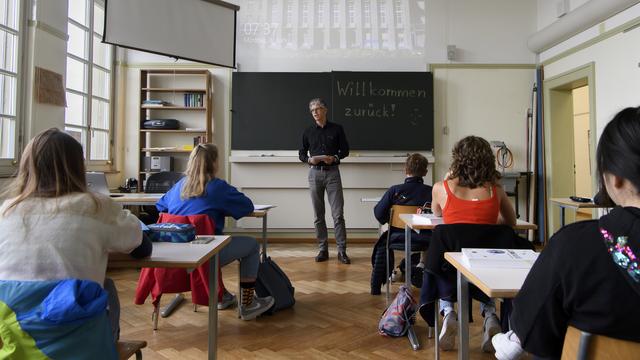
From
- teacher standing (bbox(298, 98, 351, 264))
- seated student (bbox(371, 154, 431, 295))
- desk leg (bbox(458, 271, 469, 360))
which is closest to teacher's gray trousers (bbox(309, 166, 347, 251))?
teacher standing (bbox(298, 98, 351, 264))

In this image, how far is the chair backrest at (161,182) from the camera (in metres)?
4.77

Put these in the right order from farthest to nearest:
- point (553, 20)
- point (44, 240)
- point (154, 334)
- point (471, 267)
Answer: point (553, 20), point (154, 334), point (471, 267), point (44, 240)

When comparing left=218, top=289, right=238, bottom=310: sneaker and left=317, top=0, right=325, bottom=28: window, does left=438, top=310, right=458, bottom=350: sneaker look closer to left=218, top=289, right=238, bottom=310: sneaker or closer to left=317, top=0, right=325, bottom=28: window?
left=218, top=289, right=238, bottom=310: sneaker

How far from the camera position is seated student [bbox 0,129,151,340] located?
114 cm

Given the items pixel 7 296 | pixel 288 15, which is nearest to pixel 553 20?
pixel 288 15

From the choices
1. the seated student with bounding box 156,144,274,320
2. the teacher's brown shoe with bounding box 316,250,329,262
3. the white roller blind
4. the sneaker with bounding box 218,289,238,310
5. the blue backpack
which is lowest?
the sneaker with bounding box 218,289,238,310

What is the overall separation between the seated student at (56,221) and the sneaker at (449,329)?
151cm

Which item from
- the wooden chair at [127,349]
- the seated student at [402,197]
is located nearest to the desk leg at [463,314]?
the wooden chair at [127,349]

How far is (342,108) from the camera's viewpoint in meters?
5.59

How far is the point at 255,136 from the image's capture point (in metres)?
5.62

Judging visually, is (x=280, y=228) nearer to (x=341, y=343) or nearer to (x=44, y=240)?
(x=341, y=343)

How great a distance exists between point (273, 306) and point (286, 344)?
480 millimetres

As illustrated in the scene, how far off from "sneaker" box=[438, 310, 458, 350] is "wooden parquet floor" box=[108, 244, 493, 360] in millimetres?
141

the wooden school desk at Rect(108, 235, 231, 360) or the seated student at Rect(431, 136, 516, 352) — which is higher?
the seated student at Rect(431, 136, 516, 352)
